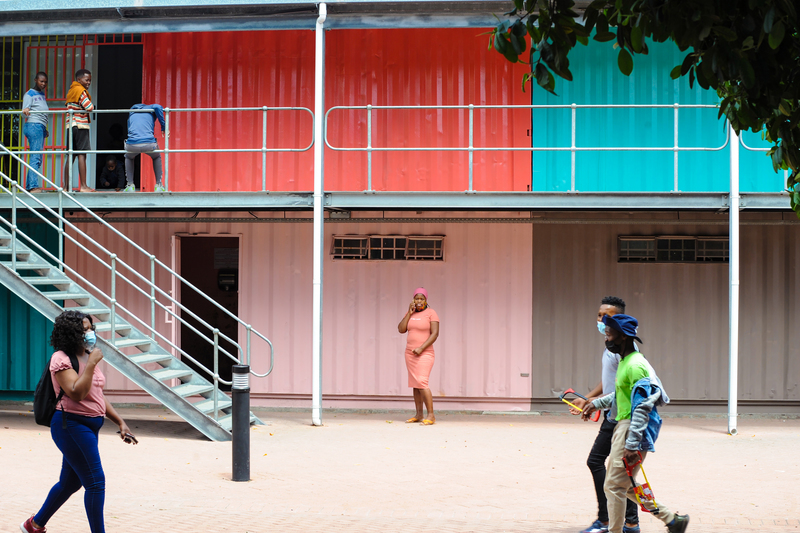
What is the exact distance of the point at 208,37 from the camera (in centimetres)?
1282

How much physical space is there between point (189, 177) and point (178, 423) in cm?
384

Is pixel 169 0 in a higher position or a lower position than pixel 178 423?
higher

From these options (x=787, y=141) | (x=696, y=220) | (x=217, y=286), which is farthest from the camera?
(x=217, y=286)

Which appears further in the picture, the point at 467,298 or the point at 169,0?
the point at 467,298

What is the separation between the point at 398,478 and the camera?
26.7ft

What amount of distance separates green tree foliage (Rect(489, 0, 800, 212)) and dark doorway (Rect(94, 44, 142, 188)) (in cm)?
998

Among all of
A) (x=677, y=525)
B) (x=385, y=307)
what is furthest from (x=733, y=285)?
(x=677, y=525)

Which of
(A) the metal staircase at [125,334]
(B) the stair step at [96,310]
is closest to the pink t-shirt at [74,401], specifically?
(A) the metal staircase at [125,334]

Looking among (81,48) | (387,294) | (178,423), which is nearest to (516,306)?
(387,294)

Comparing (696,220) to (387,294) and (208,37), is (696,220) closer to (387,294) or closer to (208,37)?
(387,294)

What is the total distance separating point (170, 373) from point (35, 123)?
4.37m

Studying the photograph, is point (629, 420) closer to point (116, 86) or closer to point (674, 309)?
point (674, 309)

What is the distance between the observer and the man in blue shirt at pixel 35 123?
11.7 m

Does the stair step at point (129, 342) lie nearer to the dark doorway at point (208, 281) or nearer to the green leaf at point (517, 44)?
the dark doorway at point (208, 281)
